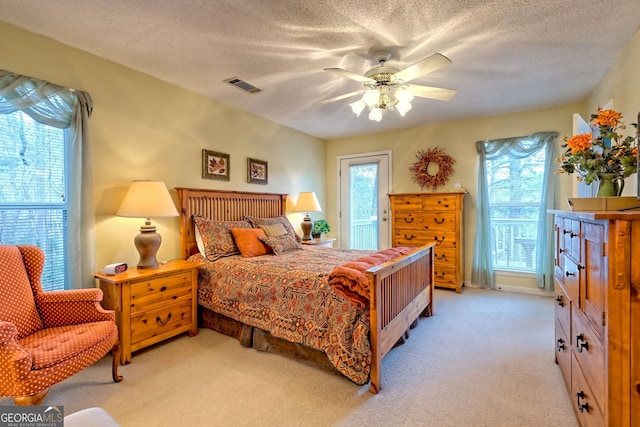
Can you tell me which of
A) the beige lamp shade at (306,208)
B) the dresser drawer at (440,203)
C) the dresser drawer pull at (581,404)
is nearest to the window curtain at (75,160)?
the beige lamp shade at (306,208)

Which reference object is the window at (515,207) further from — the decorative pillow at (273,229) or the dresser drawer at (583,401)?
the decorative pillow at (273,229)

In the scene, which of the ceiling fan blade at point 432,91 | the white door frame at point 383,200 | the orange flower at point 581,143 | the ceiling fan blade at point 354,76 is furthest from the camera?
the white door frame at point 383,200

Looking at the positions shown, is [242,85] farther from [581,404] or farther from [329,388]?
[581,404]

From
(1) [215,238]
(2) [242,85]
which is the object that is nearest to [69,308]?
(1) [215,238]

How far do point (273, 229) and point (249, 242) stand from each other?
20.4 inches

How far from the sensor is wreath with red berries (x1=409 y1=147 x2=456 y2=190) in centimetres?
465

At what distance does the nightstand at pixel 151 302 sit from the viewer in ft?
7.75

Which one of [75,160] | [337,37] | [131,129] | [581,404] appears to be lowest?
[581,404]

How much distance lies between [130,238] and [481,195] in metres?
4.49

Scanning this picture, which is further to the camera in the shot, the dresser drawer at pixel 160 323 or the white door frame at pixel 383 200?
the white door frame at pixel 383 200

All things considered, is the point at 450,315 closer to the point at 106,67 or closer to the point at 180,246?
the point at 180,246

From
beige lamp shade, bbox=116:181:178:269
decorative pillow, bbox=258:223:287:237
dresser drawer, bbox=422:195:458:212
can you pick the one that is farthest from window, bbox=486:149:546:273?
beige lamp shade, bbox=116:181:178:269

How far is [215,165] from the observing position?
12.3 feet

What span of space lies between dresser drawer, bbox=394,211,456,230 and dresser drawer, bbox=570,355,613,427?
262 centimetres
